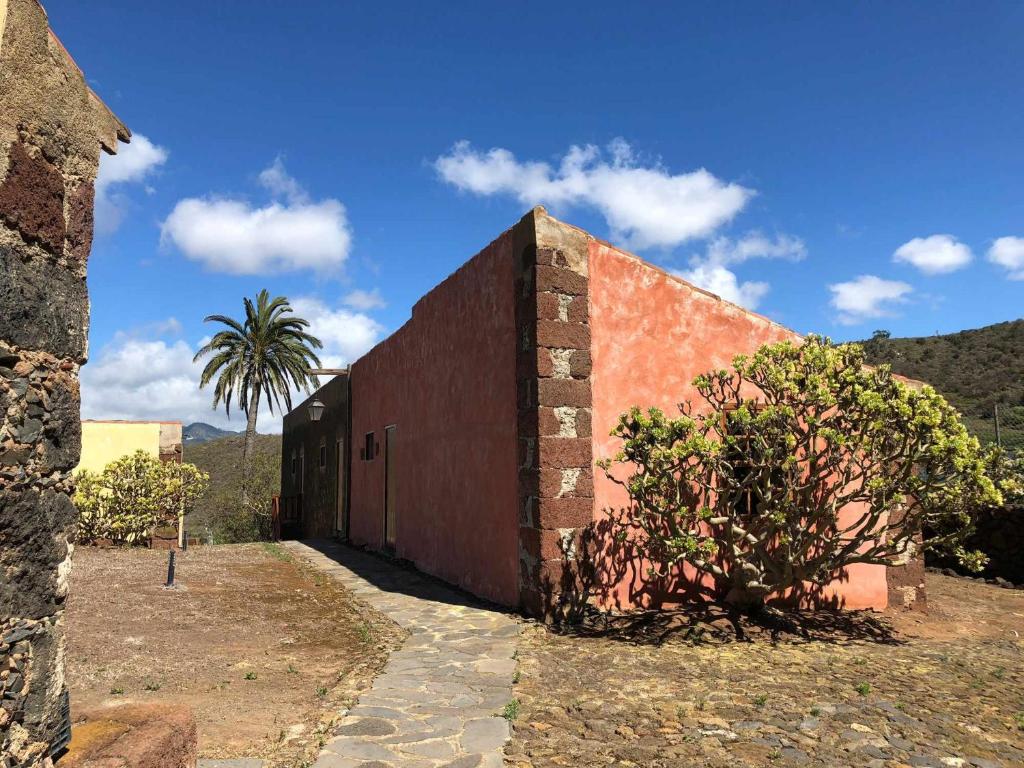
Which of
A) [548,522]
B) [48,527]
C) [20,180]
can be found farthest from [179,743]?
[548,522]

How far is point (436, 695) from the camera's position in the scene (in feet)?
16.0

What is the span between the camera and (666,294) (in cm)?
772

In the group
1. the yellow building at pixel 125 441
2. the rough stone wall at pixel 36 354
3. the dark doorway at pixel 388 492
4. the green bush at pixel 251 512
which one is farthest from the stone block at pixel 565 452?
the green bush at pixel 251 512

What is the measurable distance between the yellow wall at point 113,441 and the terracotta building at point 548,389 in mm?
9302

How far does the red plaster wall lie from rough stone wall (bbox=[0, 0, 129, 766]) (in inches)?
221

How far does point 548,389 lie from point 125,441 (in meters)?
12.7

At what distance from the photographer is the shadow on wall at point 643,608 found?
21.9ft

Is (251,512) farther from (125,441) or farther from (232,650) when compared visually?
(232,650)

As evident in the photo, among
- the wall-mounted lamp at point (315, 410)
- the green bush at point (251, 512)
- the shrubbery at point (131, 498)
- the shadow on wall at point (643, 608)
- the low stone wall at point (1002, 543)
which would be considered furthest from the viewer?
the green bush at point (251, 512)

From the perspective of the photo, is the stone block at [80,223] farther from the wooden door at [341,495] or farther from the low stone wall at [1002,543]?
the wooden door at [341,495]

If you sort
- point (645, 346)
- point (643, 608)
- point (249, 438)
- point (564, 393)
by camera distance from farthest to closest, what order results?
point (249, 438) < point (645, 346) < point (643, 608) < point (564, 393)

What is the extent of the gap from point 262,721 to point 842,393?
560 centimetres

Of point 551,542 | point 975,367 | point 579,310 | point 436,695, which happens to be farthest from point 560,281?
point 975,367

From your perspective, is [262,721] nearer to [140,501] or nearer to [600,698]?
[600,698]
